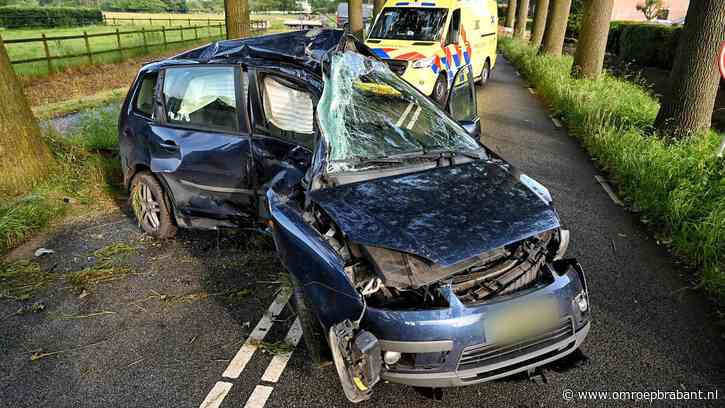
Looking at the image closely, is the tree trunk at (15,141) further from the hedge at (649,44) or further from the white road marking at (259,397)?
the hedge at (649,44)

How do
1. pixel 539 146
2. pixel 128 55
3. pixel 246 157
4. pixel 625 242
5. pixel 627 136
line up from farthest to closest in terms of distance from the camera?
pixel 128 55 < pixel 539 146 < pixel 627 136 < pixel 625 242 < pixel 246 157

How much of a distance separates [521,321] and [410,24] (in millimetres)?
9677

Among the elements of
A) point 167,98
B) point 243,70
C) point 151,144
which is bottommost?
point 151,144

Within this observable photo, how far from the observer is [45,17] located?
121 feet

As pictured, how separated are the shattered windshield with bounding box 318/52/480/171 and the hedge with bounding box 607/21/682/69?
18360mm

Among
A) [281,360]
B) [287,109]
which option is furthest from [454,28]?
[281,360]

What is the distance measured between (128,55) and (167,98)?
18470 mm

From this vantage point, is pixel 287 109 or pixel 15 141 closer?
pixel 287 109

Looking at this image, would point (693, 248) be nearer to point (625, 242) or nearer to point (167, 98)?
point (625, 242)

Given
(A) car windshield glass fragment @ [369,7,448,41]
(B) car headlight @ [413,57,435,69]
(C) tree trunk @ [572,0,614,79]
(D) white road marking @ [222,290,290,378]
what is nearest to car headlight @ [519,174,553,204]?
(D) white road marking @ [222,290,290,378]

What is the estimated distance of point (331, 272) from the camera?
98.2 inches

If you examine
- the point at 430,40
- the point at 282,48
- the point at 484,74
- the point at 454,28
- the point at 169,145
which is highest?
the point at 454,28

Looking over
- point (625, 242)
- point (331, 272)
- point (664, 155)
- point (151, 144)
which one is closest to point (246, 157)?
point (151, 144)

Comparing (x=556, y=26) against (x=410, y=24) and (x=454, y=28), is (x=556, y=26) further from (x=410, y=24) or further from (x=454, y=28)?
(x=410, y=24)
